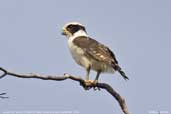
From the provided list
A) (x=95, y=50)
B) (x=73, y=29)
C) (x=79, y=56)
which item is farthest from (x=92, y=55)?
(x=73, y=29)

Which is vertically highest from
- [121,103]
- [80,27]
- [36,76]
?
[80,27]

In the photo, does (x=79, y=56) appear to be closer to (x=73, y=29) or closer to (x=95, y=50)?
(x=95, y=50)

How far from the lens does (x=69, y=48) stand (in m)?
10.1

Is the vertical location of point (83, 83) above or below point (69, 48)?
below

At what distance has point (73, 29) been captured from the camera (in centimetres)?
1062

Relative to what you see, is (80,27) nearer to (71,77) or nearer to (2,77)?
(71,77)

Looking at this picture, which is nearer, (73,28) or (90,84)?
(90,84)

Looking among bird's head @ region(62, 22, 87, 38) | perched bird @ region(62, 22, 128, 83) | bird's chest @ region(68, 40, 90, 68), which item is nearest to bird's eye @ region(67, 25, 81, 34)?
bird's head @ region(62, 22, 87, 38)

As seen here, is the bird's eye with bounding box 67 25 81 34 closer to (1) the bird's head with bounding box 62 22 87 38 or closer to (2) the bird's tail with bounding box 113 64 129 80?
(1) the bird's head with bounding box 62 22 87 38

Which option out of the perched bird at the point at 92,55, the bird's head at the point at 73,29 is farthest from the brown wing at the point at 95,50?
the bird's head at the point at 73,29

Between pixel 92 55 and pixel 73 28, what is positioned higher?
pixel 73 28

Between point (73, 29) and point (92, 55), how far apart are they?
1087 mm

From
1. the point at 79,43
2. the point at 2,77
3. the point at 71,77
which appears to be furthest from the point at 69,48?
the point at 2,77

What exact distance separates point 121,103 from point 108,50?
230cm
